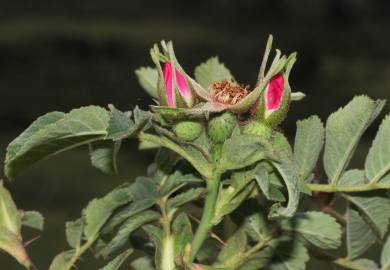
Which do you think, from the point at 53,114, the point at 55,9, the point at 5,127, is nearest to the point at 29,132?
the point at 53,114

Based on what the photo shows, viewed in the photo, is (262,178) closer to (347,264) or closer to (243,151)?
(243,151)

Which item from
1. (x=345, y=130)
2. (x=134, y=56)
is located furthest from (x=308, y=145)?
(x=134, y=56)

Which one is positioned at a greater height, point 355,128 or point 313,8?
point 313,8

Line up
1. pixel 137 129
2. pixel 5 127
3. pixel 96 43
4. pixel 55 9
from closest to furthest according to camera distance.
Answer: pixel 137 129, pixel 5 127, pixel 96 43, pixel 55 9

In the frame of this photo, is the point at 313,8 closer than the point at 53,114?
No

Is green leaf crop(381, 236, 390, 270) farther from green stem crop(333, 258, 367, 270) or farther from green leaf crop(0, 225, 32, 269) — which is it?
green leaf crop(0, 225, 32, 269)

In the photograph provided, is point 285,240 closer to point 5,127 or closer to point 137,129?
point 137,129

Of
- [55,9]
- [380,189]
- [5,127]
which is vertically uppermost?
[55,9]
